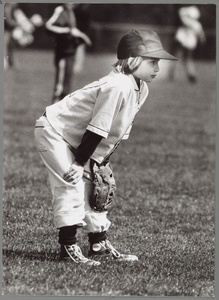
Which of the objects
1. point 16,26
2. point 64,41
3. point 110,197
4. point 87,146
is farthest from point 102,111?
point 16,26

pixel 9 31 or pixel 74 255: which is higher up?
pixel 74 255

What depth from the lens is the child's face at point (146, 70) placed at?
402cm

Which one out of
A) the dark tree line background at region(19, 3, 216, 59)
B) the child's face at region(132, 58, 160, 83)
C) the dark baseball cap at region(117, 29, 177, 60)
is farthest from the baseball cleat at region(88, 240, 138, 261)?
the dark tree line background at region(19, 3, 216, 59)

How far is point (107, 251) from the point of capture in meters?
4.40

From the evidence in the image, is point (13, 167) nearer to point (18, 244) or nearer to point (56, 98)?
point (18, 244)

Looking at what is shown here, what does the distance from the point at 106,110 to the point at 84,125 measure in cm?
28

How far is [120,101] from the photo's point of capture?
3.88 metres

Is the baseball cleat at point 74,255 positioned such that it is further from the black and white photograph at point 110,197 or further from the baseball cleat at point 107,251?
the baseball cleat at point 107,251

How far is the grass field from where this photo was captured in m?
3.87

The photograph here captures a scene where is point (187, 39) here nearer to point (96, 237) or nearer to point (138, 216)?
point (138, 216)

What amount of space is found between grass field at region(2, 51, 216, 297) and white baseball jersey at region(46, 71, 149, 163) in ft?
2.65

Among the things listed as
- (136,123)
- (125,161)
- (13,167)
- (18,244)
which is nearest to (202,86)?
(136,123)

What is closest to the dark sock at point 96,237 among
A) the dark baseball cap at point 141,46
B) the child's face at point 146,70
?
the child's face at point 146,70

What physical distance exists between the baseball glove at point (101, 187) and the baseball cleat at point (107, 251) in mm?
266
